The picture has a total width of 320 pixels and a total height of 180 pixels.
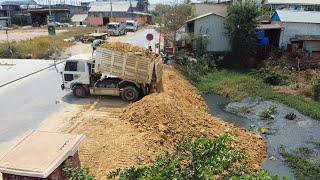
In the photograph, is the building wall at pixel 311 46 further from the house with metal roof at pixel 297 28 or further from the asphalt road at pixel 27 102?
the asphalt road at pixel 27 102

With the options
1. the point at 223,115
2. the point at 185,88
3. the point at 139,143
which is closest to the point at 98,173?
the point at 139,143

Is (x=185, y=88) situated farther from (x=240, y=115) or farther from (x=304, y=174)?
(x=304, y=174)

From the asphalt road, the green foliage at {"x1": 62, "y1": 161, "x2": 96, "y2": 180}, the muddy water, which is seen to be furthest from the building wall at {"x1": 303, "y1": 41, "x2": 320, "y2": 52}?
the green foliage at {"x1": 62, "y1": 161, "x2": 96, "y2": 180}

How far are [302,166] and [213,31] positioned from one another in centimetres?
1809

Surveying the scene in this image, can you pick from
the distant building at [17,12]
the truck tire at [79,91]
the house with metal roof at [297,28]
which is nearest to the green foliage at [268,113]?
the truck tire at [79,91]

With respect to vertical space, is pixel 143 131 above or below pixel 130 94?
below

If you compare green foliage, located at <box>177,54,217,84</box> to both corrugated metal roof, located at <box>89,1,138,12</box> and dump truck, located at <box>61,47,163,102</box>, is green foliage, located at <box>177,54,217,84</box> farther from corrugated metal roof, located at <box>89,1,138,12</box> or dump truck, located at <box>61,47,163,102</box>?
corrugated metal roof, located at <box>89,1,138,12</box>

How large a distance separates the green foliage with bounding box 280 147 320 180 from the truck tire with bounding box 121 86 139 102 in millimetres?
7748

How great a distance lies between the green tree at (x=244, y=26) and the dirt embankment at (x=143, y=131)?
11.9 m

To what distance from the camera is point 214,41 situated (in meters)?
30.0

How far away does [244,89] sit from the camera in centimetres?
2312

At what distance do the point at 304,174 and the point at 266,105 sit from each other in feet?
25.1

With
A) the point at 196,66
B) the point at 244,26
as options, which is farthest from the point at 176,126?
the point at 244,26

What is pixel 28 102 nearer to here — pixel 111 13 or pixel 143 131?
pixel 143 131
